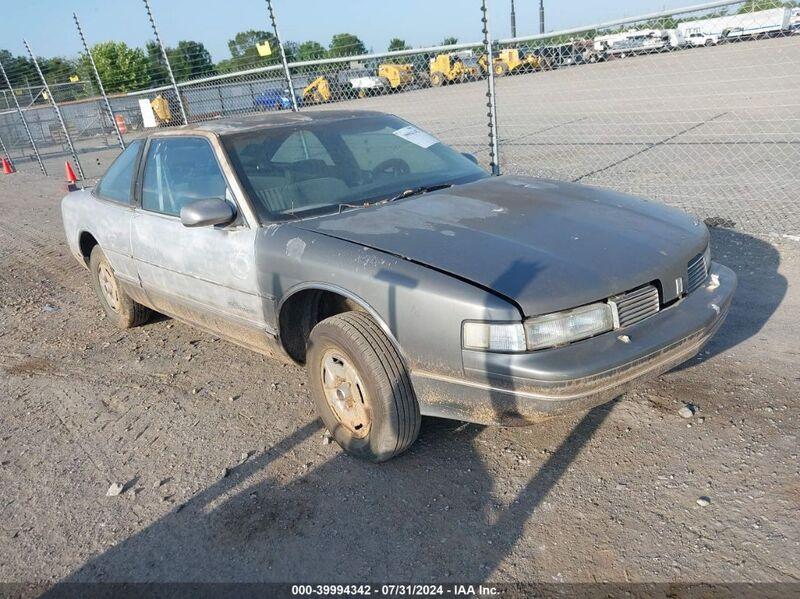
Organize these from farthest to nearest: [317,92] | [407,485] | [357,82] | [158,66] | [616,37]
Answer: [158,66]
[317,92]
[357,82]
[616,37]
[407,485]

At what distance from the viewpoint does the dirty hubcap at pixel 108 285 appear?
5027mm

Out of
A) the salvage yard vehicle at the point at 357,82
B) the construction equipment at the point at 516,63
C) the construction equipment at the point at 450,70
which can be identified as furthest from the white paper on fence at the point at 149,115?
the construction equipment at the point at 516,63

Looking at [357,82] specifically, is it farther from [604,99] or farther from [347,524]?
[347,524]

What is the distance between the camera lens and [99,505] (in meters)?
2.97

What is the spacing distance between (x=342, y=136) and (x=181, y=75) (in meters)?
10.0

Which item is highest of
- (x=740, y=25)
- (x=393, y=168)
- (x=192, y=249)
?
(x=740, y=25)

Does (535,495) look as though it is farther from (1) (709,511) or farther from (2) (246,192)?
(2) (246,192)

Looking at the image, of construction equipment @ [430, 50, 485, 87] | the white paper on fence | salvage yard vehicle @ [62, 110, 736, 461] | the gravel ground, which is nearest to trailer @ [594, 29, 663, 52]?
the gravel ground

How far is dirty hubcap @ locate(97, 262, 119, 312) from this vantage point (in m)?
5.03

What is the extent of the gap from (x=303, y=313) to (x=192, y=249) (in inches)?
35.2

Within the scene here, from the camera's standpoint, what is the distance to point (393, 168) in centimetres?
393

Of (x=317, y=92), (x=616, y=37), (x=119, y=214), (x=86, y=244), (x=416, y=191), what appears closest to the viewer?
(x=416, y=191)

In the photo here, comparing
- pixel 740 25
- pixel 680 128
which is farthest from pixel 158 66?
pixel 740 25

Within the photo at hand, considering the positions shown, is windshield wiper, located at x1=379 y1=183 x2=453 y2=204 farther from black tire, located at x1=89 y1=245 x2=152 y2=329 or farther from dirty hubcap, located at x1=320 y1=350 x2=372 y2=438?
black tire, located at x1=89 y1=245 x2=152 y2=329
